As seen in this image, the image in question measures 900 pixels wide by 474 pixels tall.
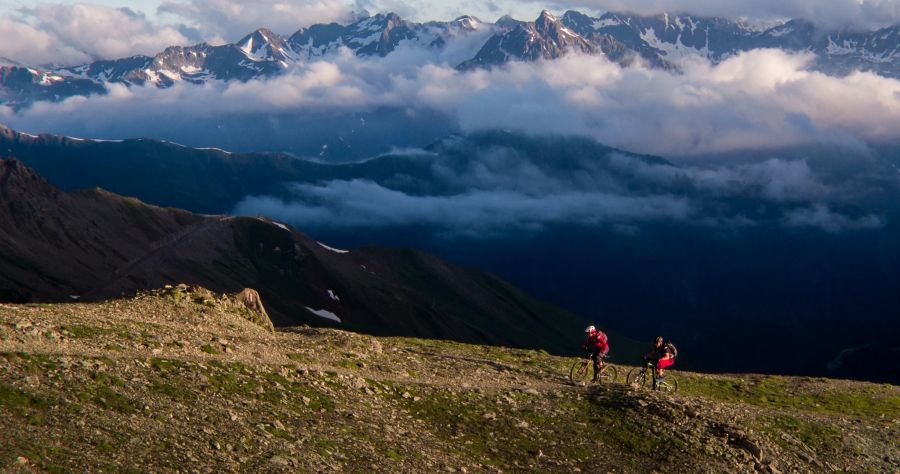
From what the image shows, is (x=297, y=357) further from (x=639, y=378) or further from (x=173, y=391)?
(x=639, y=378)

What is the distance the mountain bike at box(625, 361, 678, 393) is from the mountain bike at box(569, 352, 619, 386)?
88 centimetres

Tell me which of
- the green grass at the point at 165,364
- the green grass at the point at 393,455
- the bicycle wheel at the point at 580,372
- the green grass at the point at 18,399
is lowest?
the green grass at the point at 393,455

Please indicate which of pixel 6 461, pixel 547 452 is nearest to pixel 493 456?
pixel 547 452

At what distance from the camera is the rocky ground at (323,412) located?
1291 inches

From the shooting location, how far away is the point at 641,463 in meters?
40.5

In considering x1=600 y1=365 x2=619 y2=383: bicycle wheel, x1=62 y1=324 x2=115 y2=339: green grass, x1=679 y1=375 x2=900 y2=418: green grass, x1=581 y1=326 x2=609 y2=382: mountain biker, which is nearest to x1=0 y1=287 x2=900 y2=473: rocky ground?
x1=62 y1=324 x2=115 y2=339: green grass

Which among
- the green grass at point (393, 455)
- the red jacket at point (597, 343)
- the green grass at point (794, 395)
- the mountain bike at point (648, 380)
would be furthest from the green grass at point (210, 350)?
the green grass at point (794, 395)

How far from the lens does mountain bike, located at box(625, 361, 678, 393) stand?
170 feet

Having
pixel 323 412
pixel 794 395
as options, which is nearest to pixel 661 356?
pixel 794 395

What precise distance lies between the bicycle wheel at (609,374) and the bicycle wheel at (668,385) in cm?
242

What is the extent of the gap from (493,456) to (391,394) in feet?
20.6

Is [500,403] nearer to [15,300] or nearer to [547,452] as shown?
[547,452]

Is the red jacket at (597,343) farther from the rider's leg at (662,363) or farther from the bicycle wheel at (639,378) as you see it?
the rider's leg at (662,363)

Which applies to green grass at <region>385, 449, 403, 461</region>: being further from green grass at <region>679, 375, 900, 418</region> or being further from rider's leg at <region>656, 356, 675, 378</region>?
green grass at <region>679, 375, 900, 418</region>
